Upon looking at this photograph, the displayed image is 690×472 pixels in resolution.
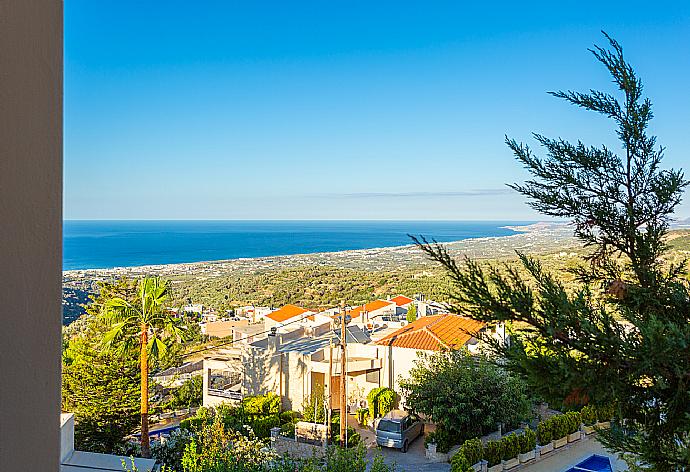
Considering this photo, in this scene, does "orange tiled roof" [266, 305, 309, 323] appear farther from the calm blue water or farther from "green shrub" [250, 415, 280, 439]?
the calm blue water

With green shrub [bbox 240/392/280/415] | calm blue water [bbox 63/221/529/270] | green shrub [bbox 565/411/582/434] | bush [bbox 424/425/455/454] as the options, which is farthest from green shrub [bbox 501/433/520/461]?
calm blue water [bbox 63/221/529/270]

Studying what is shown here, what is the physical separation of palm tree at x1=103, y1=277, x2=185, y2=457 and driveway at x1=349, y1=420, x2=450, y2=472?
3464 mm

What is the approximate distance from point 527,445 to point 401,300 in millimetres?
10705

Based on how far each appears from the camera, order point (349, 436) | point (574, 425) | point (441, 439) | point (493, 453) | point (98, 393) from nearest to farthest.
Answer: point (493, 453) < point (441, 439) < point (349, 436) < point (574, 425) < point (98, 393)

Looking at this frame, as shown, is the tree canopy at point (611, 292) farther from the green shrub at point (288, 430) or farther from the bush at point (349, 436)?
the green shrub at point (288, 430)

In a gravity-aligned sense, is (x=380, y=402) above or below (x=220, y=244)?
below

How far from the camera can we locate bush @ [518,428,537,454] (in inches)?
327

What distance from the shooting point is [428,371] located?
973 cm

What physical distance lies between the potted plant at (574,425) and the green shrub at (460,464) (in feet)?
8.99

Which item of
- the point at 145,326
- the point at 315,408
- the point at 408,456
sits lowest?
the point at 408,456

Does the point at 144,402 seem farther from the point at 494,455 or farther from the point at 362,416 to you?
the point at 494,455

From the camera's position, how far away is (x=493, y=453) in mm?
7832

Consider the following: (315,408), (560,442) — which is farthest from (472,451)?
(315,408)

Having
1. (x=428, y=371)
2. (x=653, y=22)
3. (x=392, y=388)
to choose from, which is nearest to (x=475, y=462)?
(x=428, y=371)
